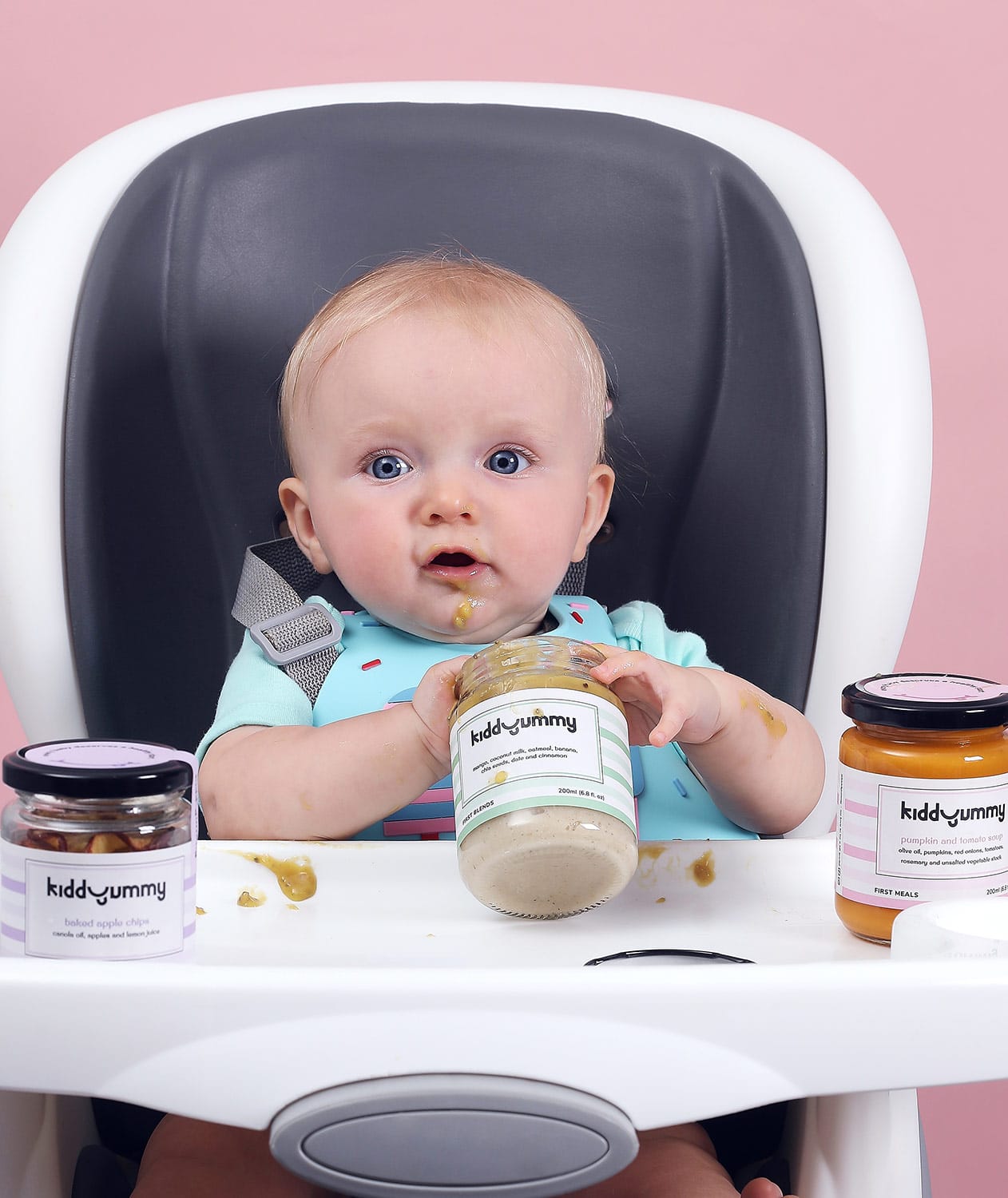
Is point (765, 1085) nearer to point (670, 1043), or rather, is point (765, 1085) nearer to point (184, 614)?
point (670, 1043)

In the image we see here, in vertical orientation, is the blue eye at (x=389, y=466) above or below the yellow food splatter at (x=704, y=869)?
above

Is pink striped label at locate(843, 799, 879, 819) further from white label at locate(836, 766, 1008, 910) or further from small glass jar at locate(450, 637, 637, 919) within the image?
small glass jar at locate(450, 637, 637, 919)

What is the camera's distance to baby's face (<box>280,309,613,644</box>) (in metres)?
0.93

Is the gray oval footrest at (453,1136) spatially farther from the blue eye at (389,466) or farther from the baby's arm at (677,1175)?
the blue eye at (389,466)

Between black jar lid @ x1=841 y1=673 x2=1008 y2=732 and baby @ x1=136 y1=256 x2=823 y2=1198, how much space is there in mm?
103

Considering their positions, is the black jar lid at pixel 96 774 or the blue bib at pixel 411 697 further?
the blue bib at pixel 411 697

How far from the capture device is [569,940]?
0.69 metres

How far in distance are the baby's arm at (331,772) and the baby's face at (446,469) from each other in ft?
0.41

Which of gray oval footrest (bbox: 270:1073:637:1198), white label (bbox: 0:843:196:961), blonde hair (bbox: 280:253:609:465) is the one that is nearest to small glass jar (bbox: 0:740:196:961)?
white label (bbox: 0:843:196:961)

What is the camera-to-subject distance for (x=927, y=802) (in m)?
0.65

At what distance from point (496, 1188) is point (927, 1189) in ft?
1.12

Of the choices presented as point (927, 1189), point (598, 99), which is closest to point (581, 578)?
point (598, 99)

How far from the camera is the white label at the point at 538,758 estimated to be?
2.01 feet

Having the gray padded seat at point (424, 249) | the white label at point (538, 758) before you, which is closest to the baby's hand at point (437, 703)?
the white label at point (538, 758)
